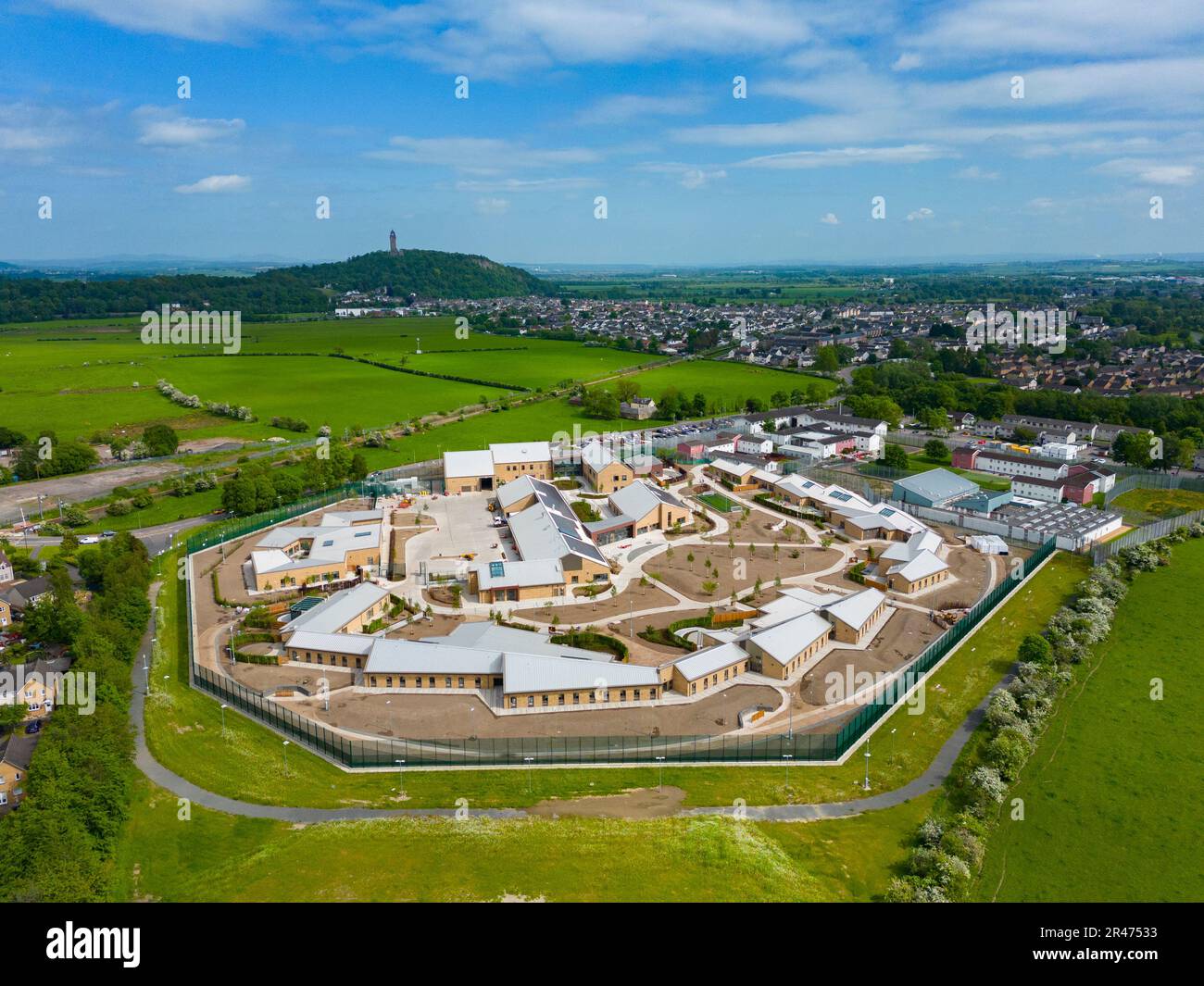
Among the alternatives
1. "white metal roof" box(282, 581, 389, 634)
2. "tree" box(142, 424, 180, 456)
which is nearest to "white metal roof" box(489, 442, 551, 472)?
"white metal roof" box(282, 581, 389, 634)

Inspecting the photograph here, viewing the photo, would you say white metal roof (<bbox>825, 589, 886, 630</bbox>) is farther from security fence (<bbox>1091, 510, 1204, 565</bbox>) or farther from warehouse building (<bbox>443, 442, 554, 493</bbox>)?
warehouse building (<bbox>443, 442, 554, 493</bbox>)

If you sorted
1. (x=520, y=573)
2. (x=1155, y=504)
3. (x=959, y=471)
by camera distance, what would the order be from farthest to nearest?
(x=959, y=471)
(x=1155, y=504)
(x=520, y=573)

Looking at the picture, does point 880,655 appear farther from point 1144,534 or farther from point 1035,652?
point 1144,534

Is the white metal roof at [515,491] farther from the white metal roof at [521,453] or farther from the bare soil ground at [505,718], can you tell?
the bare soil ground at [505,718]

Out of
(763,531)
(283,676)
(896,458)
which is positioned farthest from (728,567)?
(896,458)

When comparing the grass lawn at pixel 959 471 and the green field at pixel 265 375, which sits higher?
the green field at pixel 265 375

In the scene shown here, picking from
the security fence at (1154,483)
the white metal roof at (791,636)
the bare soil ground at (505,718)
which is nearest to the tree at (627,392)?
the security fence at (1154,483)
